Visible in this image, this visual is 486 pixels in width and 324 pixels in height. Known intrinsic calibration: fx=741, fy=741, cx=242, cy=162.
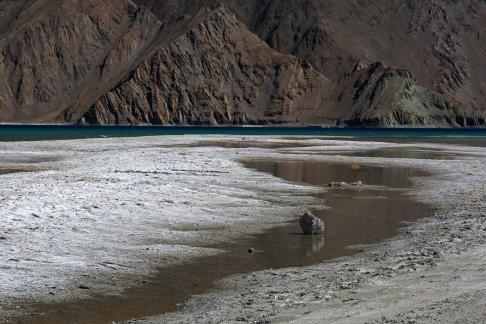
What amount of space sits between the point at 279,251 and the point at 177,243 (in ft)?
7.76

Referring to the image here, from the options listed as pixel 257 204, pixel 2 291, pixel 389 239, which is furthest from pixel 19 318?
pixel 257 204

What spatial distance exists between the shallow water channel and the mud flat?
0.12m

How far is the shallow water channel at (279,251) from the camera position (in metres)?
11.7

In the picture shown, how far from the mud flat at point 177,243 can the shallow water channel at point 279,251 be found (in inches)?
4.6

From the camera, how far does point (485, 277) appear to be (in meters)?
11.8

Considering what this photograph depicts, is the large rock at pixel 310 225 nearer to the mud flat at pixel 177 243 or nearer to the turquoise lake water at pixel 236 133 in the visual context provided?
the mud flat at pixel 177 243

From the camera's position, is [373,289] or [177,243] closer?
[373,289]

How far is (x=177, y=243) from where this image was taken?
55.5ft

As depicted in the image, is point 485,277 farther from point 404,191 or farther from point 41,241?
point 404,191

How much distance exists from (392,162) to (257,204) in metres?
25.5

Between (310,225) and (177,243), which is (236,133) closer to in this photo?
(310,225)

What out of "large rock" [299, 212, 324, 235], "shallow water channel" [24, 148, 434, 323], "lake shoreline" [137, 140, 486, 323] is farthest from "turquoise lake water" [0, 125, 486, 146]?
"lake shoreline" [137, 140, 486, 323]

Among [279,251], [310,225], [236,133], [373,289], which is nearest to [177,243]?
[279,251]

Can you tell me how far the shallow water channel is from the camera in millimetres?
11734
